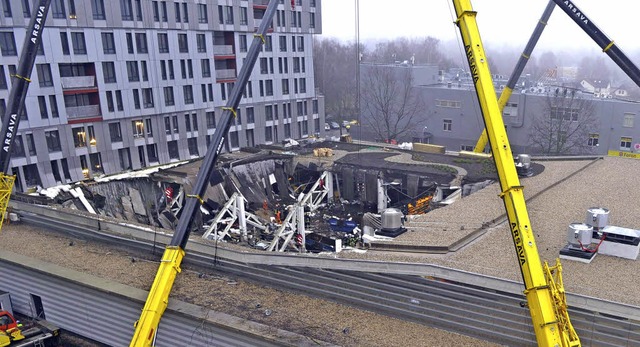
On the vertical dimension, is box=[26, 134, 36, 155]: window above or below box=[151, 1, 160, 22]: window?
below

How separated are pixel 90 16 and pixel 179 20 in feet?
25.6

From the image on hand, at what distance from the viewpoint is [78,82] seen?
125 feet

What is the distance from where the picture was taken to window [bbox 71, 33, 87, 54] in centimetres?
3744

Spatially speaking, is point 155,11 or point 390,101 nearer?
point 155,11

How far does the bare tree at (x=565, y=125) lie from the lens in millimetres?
41844

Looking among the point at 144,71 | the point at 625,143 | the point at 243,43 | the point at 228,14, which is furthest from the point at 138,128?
the point at 625,143

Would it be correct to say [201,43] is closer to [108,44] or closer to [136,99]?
[136,99]

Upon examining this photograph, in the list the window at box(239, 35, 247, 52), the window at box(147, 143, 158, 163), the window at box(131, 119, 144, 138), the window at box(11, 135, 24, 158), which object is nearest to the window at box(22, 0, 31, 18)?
the window at box(11, 135, 24, 158)

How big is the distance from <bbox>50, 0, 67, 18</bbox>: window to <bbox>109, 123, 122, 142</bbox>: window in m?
8.94

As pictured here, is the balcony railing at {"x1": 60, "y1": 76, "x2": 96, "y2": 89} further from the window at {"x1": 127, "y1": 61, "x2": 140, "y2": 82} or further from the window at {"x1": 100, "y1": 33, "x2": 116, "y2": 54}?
the window at {"x1": 127, "y1": 61, "x2": 140, "y2": 82}

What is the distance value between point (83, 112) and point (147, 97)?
5.47 m

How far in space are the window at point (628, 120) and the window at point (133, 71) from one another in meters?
40.9

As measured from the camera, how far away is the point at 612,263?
14.6m

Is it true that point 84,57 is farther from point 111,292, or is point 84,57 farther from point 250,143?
point 111,292
